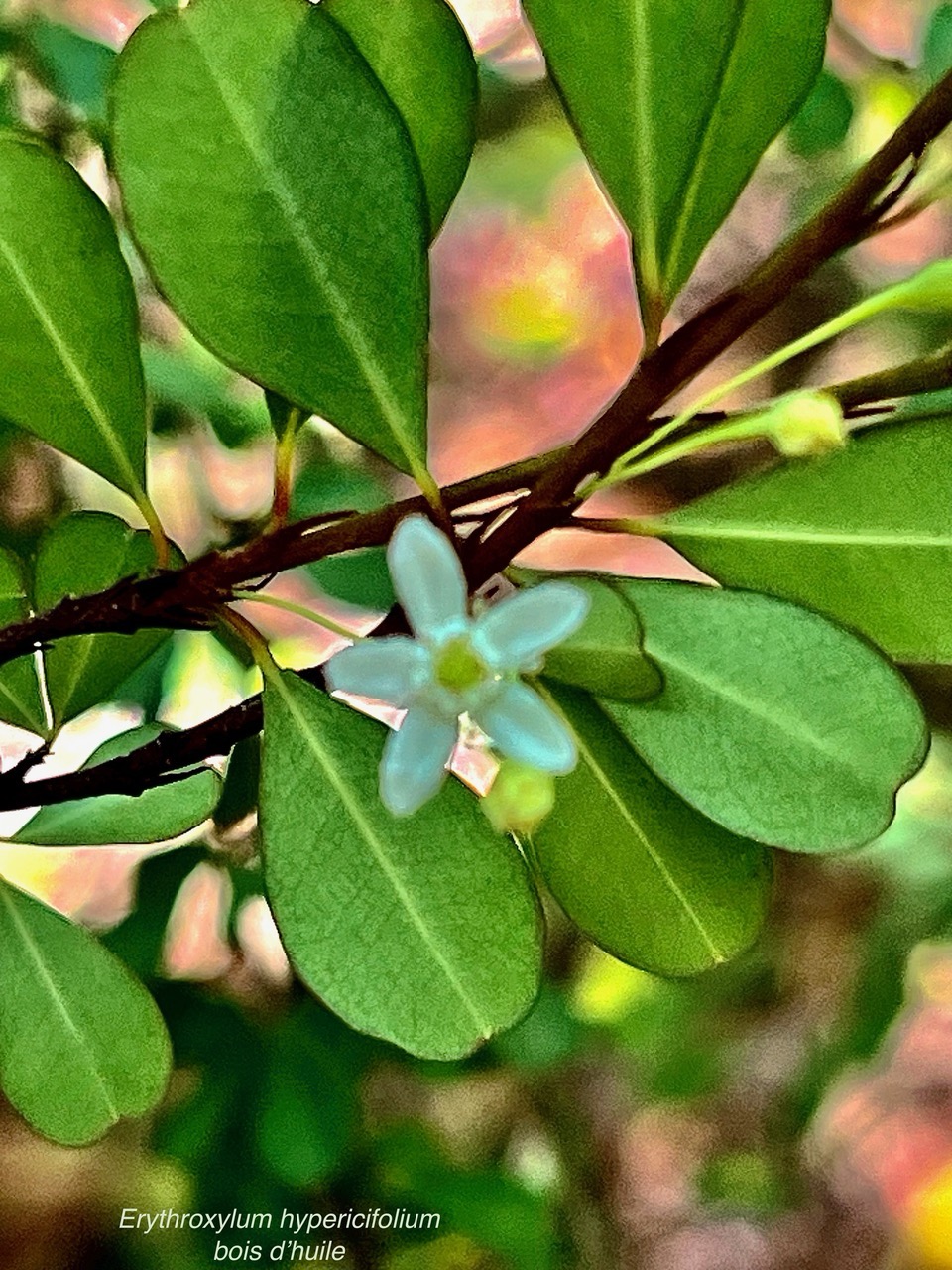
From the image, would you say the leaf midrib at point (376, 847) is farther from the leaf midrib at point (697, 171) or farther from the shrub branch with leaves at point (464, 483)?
the leaf midrib at point (697, 171)

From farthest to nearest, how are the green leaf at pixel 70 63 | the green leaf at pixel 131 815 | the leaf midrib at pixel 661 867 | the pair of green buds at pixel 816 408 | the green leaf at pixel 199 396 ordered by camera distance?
the green leaf at pixel 199 396 → the green leaf at pixel 70 63 → the green leaf at pixel 131 815 → the leaf midrib at pixel 661 867 → the pair of green buds at pixel 816 408

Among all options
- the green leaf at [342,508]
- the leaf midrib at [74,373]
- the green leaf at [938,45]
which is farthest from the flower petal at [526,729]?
the green leaf at [938,45]

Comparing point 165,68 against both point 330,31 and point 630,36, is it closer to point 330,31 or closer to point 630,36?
point 330,31

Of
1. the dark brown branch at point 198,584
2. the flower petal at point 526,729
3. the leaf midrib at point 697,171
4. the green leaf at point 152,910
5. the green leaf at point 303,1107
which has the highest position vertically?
the leaf midrib at point 697,171

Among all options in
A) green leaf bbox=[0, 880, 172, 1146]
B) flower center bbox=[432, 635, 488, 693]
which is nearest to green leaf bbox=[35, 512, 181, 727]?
green leaf bbox=[0, 880, 172, 1146]

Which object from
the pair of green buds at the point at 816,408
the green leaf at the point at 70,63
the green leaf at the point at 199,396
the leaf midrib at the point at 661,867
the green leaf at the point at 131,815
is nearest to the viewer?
the pair of green buds at the point at 816,408

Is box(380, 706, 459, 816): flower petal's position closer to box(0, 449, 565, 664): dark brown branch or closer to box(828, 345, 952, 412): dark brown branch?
box(0, 449, 565, 664): dark brown branch

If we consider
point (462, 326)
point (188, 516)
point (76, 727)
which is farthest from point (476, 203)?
point (76, 727)
